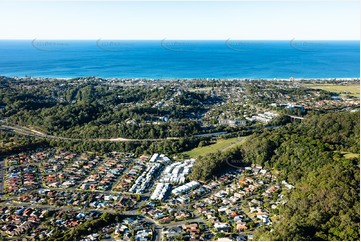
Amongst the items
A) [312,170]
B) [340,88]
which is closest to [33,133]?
[312,170]

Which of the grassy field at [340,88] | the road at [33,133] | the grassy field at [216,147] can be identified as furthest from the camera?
the grassy field at [340,88]

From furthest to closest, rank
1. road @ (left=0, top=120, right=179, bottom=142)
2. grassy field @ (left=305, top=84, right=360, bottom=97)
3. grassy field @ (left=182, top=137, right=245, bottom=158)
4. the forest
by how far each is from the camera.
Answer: grassy field @ (left=305, top=84, right=360, bottom=97) < road @ (left=0, top=120, right=179, bottom=142) < grassy field @ (left=182, top=137, right=245, bottom=158) < the forest

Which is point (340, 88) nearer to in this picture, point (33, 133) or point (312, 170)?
point (312, 170)

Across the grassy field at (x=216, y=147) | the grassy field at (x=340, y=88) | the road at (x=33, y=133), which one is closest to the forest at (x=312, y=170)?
the grassy field at (x=216, y=147)

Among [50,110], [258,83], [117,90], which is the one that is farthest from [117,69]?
[50,110]

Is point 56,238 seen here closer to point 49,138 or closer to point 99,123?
point 49,138

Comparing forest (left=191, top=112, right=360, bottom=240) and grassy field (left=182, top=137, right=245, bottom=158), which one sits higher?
forest (left=191, top=112, right=360, bottom=240)

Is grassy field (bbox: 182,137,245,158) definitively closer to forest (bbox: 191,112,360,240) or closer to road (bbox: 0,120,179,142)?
forest (bbox: 191,112,360,240)

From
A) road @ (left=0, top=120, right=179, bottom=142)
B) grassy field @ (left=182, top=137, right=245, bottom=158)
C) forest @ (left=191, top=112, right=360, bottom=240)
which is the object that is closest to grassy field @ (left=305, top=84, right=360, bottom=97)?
forest @ (left=191, top=112, right=360, bottom=240)

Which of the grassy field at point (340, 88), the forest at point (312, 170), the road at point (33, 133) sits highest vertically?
the grassy field at point (340, 88)

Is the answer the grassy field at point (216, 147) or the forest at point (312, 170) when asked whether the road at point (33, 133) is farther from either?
the forest at point (312, 170)
